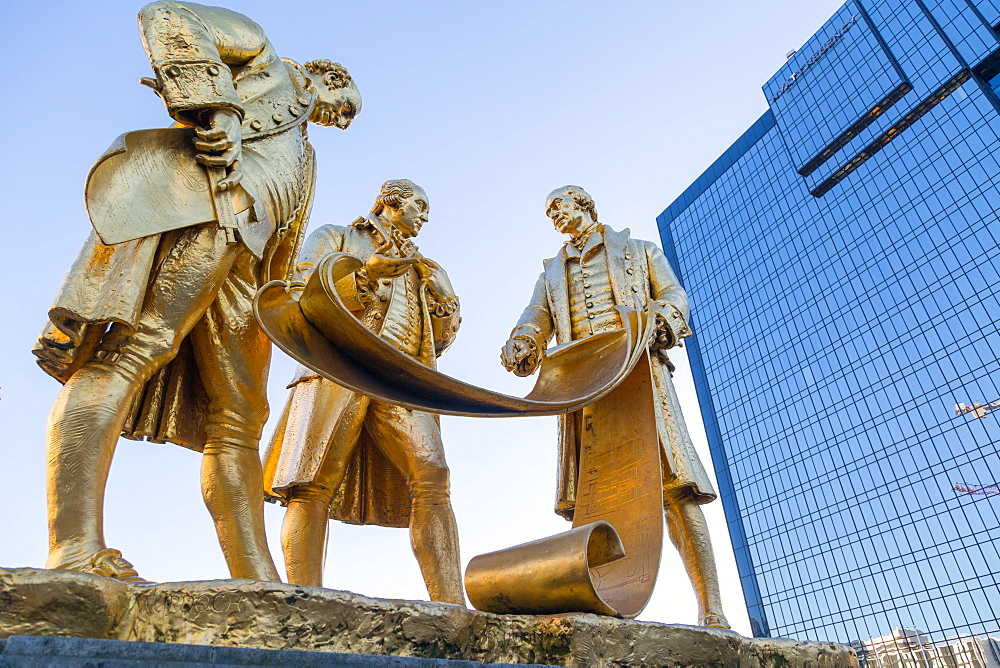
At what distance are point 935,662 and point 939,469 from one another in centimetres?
1096

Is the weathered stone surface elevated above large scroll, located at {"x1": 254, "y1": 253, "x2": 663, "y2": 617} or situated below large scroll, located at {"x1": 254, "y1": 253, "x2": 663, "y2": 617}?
below

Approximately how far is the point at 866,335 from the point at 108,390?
1929 inches

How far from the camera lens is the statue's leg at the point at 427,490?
13.1 feet

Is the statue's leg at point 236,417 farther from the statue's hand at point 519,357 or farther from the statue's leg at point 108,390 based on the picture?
the statue's hand at point 519,357

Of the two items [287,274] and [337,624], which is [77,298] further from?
[337,624]

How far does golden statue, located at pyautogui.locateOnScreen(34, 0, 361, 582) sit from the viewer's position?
250cm

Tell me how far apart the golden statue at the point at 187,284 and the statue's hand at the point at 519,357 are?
176cm

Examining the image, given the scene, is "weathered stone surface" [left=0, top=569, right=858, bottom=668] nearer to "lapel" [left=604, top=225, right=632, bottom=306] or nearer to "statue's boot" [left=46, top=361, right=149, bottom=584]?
"statue's boot" [left=46, top=361, right=149, bottom=584]

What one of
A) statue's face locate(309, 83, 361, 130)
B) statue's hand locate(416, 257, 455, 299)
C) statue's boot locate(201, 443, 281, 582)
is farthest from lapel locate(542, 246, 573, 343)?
statue's boot locate(201, 443, 281, 582)

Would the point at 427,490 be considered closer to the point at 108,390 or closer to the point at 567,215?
the point at 108,390

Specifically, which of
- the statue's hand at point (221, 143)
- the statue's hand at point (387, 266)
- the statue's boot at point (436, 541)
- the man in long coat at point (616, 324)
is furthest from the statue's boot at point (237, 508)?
the man in long coat at point (616, 324)

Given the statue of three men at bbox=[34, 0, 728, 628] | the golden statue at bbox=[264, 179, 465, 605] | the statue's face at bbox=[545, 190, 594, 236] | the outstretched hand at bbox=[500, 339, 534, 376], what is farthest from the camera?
the statue's face at bbox=[545, 190, 594, 236]

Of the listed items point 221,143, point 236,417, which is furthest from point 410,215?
point 236,417

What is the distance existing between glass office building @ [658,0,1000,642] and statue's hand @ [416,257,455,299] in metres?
41.2
